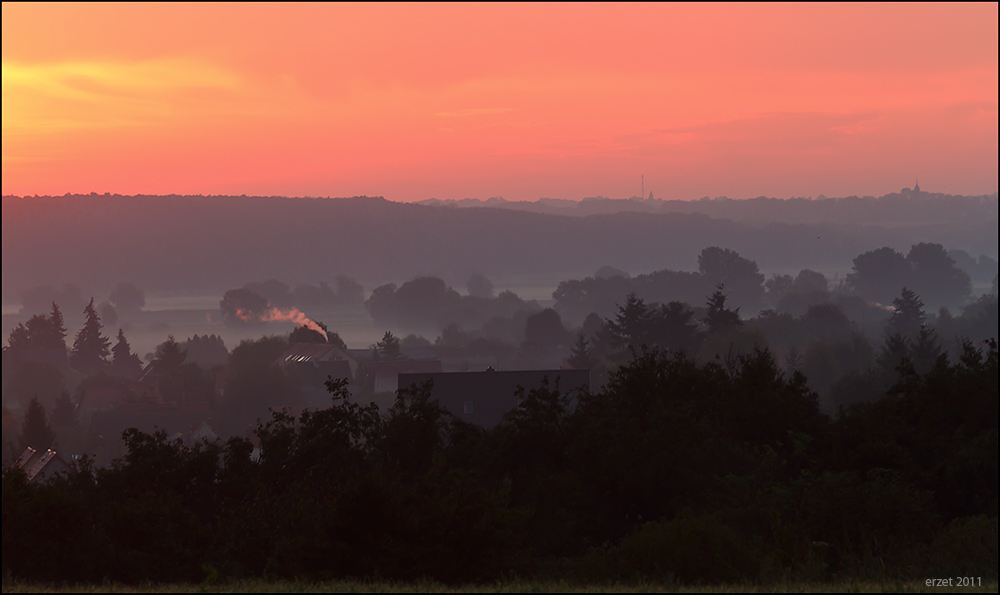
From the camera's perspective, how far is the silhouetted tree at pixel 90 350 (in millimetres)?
83312

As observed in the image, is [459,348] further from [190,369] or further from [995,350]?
[995,350]

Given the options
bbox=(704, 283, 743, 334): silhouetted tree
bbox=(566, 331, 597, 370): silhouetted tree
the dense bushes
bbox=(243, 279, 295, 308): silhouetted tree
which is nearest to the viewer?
the dense bushes

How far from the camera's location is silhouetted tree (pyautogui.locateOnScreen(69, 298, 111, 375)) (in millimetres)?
83312

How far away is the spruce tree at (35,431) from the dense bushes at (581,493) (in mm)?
37421

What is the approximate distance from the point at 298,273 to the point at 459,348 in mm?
78590

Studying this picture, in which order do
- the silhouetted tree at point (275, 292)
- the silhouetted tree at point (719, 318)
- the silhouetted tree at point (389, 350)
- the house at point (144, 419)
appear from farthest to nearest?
the silhouetted tree at point (275, 292), the silhouetted tree at point (389, 350), the silhouetted tree at point (719, 318), the house at point (144, 419)

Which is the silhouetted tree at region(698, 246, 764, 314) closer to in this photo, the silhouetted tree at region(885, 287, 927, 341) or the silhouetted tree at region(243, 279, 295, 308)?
the silhouetted tree at region(885, 287, 927, 341)

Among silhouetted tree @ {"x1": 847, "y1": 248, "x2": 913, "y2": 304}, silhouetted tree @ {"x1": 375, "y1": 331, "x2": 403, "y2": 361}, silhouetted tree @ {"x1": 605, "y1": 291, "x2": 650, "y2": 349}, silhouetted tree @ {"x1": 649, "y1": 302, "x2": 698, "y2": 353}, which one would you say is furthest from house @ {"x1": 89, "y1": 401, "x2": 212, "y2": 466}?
silhouetted tree @ {"x1": 847, "y1": 248, "x2": 913, "y2": 304}

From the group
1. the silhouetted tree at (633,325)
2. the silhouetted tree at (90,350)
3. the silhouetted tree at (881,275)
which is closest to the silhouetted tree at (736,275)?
the silhouetted tree at (881,275)

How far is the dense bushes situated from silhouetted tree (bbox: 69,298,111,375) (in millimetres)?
70067

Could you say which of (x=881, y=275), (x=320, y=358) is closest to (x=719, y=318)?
(x=320, y=358)

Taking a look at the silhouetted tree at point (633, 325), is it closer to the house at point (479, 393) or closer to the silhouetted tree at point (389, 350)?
the silhouetted tree at point (389, 350)

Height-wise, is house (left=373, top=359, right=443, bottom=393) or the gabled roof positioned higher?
the gabled roof

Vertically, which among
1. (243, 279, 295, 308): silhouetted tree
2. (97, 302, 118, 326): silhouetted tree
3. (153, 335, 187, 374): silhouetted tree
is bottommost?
(153, 335, 187, 374): silhouetted tree
